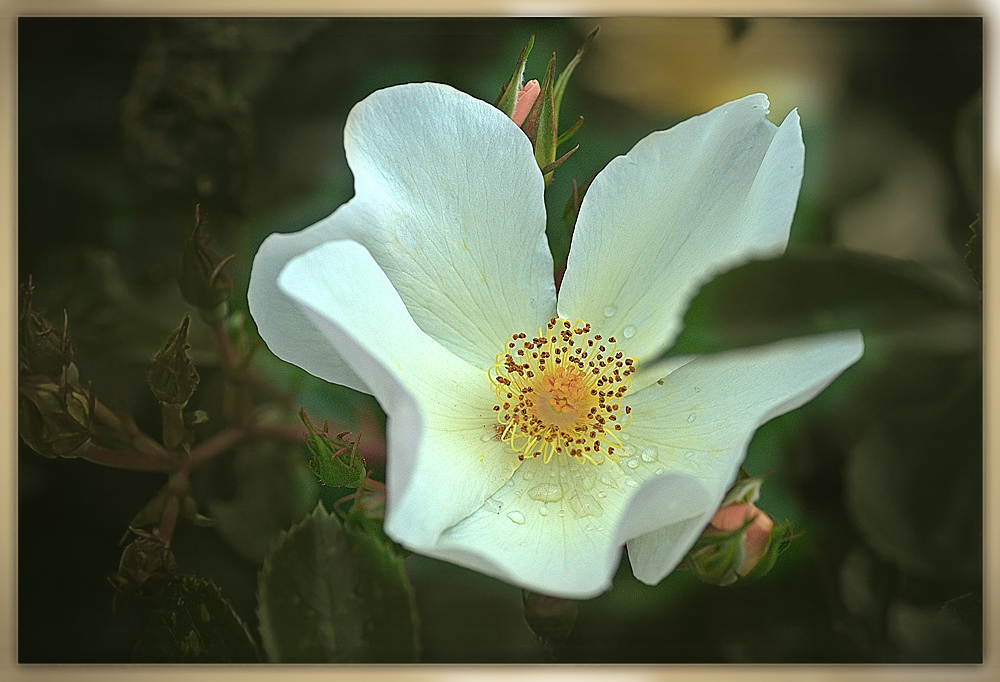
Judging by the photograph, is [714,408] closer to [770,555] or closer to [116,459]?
[770,555]

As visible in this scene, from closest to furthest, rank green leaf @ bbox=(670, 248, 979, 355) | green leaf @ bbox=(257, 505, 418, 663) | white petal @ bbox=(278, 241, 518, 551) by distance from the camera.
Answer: green leaf @ bbox=(670, 248, 979, 355) → white petal @ bbox=(278, 241, 518, 551) → green leaf @ bbox=(257, 505, 418, 663)

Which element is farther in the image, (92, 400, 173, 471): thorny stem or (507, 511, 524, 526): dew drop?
(92, 400, 173, 471): thorny stem

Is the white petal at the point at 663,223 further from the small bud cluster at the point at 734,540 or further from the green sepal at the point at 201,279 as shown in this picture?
the green sepal at the point at 201,279

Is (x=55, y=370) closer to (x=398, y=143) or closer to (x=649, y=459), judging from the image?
(x=398, y=143)

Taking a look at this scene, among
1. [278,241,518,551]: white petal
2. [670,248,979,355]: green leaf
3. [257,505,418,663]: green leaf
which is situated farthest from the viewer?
[257,505,418,663]: green leaf

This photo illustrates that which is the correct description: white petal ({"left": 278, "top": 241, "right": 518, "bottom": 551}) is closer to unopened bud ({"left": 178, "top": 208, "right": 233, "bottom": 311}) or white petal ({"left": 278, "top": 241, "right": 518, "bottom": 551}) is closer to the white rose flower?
the white rose flower

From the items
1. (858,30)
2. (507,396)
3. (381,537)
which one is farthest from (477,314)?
(858,30)

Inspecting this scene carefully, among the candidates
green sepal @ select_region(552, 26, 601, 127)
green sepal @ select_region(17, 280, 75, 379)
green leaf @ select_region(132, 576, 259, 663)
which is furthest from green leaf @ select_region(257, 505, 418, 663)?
green sepal @ select_region(552, 26, 601, 127)
